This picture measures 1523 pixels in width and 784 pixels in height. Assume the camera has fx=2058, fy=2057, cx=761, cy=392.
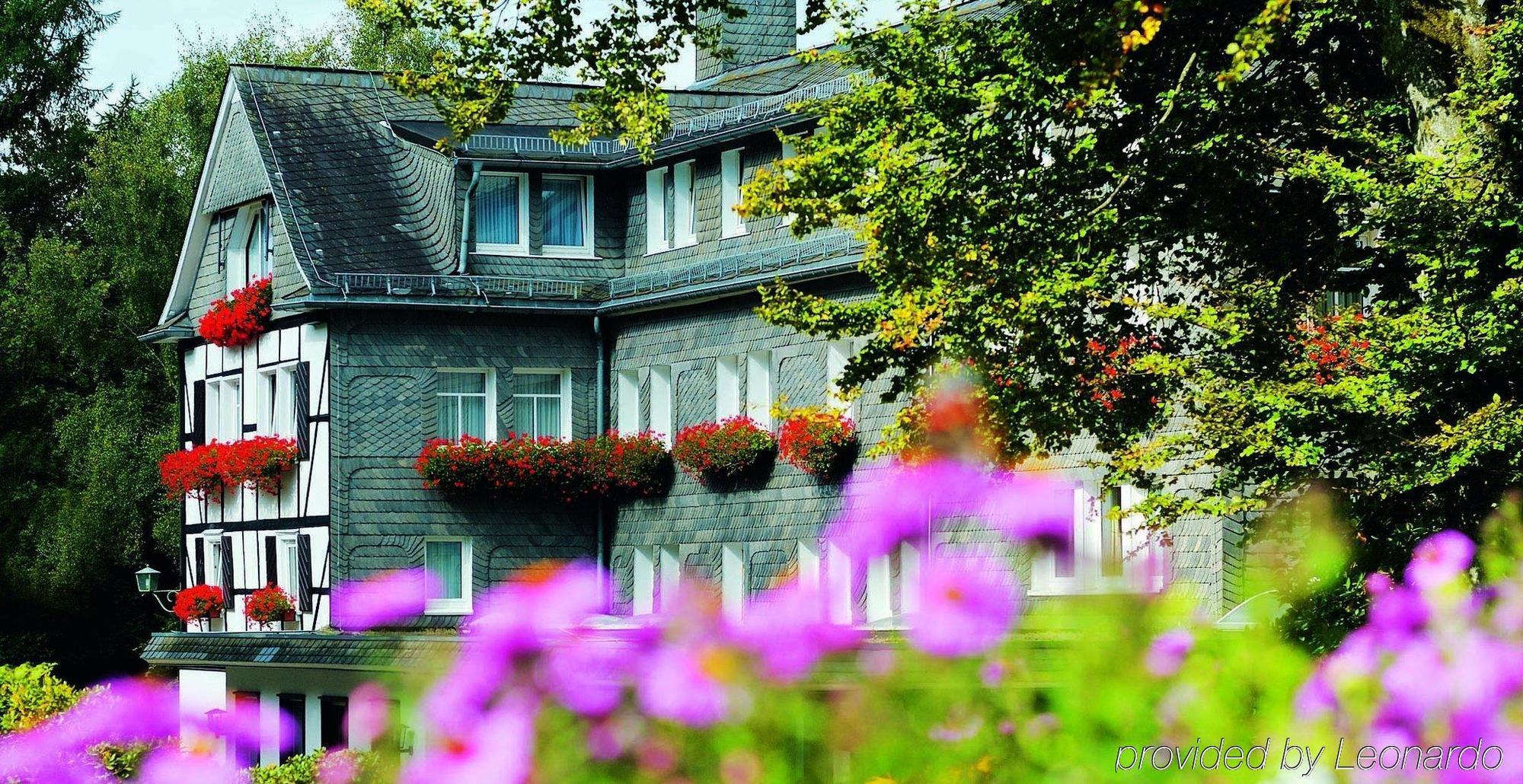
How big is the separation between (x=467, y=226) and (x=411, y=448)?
11.3 ft

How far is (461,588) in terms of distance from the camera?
30.5 meters

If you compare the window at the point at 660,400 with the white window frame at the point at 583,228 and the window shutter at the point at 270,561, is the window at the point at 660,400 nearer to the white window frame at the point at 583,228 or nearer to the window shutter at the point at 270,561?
the white window frame at the point at 583,228

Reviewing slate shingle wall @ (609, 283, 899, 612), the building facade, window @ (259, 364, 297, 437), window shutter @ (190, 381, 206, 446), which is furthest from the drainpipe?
window shutter @ (190, 381, 206, 446)

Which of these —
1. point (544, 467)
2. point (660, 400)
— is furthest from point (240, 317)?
point (660, 400)

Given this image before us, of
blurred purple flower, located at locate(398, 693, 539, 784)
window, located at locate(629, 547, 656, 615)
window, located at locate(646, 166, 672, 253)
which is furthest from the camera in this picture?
window, located at locate(646, 166, 672, 253)

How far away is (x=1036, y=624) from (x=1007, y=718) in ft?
0.71

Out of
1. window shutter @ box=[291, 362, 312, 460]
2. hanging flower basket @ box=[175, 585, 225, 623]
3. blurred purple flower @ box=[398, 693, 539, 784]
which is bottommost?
hanging flower basket @ box=[175, 585, 225, 623]

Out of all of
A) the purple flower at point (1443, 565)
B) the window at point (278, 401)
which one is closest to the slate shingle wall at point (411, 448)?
the window at point (278, 401)

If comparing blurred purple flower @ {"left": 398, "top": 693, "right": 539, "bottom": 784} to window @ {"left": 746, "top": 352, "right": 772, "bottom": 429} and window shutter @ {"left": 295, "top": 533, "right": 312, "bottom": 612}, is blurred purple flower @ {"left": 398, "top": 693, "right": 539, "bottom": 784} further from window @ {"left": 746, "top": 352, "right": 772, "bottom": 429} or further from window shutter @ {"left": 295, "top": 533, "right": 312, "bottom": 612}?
window shutter @ {"left": 295, "top": 533, "right": 312, "bottom": 612}

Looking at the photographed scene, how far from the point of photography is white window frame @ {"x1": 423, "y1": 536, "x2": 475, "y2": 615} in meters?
30.1

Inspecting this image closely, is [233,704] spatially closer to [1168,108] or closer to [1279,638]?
[1279,638]

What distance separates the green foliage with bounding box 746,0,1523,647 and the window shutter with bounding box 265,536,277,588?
16.6 m

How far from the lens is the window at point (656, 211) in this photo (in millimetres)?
30734

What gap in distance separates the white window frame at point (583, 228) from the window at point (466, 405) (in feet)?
7.08
